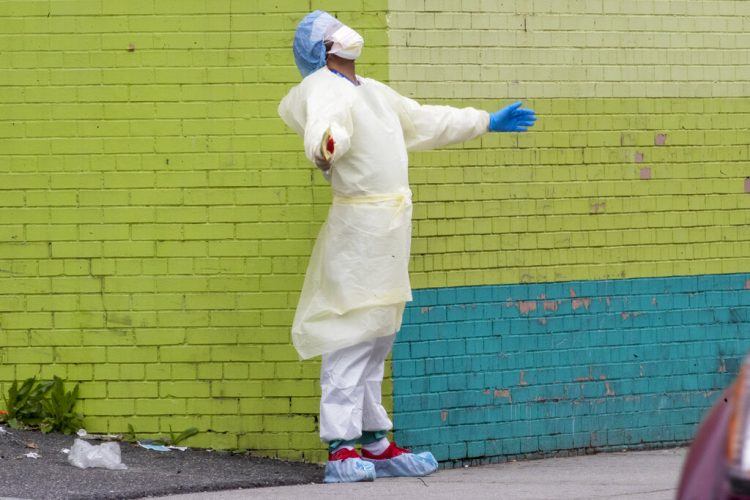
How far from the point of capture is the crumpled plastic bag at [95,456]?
6828 mm

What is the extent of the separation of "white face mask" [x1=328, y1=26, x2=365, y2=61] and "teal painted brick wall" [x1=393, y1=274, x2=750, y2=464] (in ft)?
4.88

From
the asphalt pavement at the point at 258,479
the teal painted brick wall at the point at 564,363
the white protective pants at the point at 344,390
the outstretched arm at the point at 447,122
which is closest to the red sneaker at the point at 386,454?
the asphalt pavement at the point at 258,479

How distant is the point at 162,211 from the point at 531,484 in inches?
93.1

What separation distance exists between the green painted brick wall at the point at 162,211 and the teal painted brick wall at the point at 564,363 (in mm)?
669

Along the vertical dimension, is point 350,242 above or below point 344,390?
above

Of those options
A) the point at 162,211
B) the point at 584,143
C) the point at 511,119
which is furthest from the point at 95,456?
the point at 584,143

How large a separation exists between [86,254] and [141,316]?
1.43ft

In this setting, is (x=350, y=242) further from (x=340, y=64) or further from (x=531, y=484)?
(x=531, y=484)

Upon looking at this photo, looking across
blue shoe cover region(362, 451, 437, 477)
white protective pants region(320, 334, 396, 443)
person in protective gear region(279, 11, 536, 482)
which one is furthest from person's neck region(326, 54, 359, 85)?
blue shoe cover region(362, 451, 437, 477)

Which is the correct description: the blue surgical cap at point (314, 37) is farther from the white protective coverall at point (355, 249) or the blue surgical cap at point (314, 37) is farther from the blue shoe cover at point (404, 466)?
the blue shoe cover at point (404, 466)

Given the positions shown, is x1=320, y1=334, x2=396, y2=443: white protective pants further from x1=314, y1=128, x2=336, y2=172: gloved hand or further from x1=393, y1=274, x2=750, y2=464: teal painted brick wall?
x1=314, y1=128, x2=336, y2=172: gloved hand

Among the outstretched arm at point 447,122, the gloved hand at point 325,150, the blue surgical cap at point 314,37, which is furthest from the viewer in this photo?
the outstretched arm at point 447,122

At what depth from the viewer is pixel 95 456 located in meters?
6.86

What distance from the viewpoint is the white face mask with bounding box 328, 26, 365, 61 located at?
670cm
